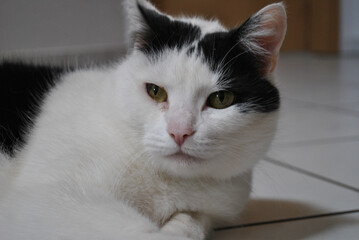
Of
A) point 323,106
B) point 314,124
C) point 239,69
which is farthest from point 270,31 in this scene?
point 323,106

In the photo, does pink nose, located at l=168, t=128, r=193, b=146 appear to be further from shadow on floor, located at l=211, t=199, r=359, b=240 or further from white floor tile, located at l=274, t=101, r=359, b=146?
white floor tile, located at l=274, t=101, r=359, b=146

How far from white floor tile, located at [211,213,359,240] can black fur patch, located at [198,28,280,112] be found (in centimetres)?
33

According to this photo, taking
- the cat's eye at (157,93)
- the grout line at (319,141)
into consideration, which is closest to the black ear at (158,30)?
the cat's eye at (157,93)

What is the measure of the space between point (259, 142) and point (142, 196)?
0.34 meters

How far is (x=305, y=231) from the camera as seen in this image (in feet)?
3.90

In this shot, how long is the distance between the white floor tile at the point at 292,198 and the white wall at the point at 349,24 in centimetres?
497

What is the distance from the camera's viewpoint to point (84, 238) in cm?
94

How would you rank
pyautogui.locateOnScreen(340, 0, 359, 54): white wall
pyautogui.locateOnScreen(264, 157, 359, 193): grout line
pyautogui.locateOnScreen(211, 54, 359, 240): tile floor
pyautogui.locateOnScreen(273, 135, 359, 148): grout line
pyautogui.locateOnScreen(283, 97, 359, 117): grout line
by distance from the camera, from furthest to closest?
pyautogui.locateOnScreen(340, 0, 359, 54): white wall
pyautogui.locateOnScreen(283, 97, 359, 117): grout line
pyautogui.locateOnScreen(273, 135, 359, 148): grout line
pyautogui.locateOnScreen(264, 157, 359, 193): grout line
pyautogui.locateOnScreen(211, 54, 359, 240): tile floor

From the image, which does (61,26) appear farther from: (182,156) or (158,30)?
(182,156)

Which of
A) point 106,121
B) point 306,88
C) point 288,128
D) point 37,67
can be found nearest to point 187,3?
point 306,88

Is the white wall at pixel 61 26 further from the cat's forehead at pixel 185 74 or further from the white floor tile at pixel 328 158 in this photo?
the cat's forehead at pixel 185 74

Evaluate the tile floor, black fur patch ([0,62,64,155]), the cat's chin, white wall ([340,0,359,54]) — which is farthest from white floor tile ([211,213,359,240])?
white wall ([340,0,359,54])

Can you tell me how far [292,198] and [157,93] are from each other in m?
0.65

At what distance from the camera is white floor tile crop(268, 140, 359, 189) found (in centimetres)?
169
